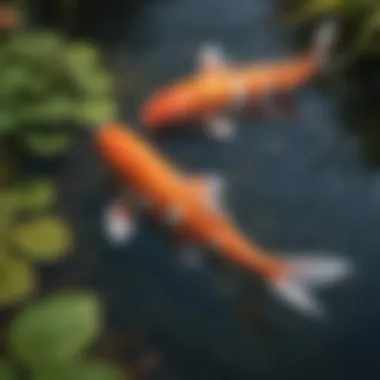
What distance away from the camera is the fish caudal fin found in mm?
765

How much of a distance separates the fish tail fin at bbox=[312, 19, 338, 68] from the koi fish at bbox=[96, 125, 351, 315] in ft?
0.62

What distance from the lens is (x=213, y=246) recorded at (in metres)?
0.79

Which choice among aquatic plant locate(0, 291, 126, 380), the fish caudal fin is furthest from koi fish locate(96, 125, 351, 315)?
aquatic plant locate(0, 291, 126, 380)

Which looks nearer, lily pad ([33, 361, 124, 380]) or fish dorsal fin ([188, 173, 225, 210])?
lily pad ([33, 361, 124, 380])

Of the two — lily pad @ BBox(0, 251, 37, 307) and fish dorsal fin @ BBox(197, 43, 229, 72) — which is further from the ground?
fish dorsal fin @ BBox(197, 43, 229, 72)

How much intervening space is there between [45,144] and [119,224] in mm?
113

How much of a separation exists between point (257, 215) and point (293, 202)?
1.5 inches

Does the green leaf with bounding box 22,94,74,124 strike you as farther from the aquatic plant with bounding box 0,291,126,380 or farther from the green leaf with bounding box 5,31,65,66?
the aquatic plant with bounding box 0,291,126,380

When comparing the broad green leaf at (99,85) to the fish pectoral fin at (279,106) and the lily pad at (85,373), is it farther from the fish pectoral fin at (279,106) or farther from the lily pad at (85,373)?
the lily pad at (85,373)

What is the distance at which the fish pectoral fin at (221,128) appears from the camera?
2.93 ft

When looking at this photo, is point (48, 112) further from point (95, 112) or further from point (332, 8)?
point (332, 8)

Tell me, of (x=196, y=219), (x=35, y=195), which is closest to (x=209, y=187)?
(x=196, y=219)

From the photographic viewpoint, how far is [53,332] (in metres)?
0.72

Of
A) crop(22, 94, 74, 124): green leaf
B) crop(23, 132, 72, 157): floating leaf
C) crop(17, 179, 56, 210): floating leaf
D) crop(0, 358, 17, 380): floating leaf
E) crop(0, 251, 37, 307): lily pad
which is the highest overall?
crop(22, 94, 74, 124): green leaf
